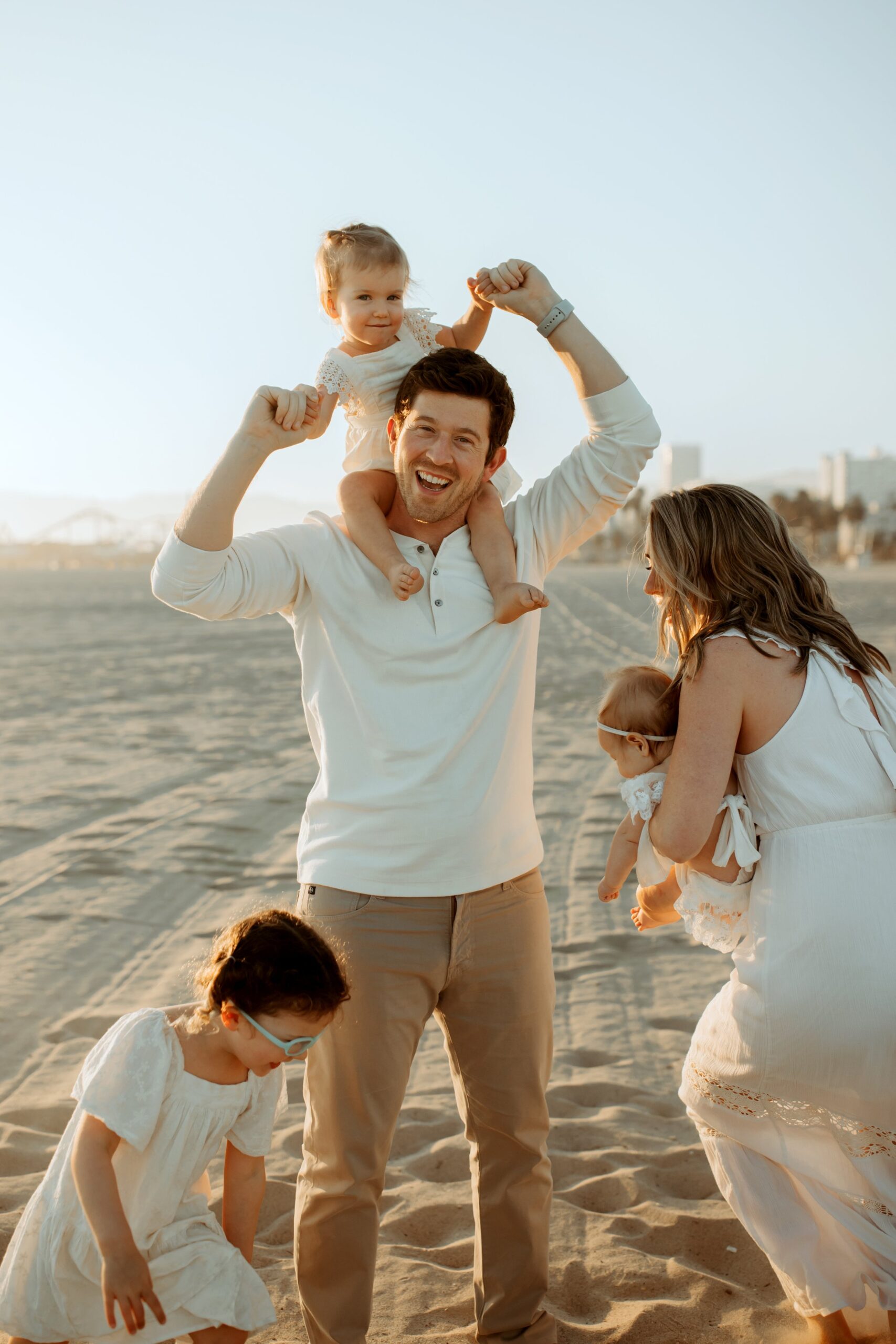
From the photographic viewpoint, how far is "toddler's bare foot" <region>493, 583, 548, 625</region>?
7.95ft

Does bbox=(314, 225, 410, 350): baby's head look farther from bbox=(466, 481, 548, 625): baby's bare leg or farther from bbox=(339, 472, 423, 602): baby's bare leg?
bbox=(466, 481, 548, 625): baby's bare leg

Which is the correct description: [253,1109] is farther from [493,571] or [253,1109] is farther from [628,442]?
[628,442]

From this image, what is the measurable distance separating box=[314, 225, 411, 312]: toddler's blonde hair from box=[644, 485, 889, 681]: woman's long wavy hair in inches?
48.4

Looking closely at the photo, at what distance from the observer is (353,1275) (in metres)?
2.40

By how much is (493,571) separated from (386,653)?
30cm

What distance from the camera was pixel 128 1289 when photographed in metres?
1.99

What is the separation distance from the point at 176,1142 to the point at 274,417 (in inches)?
59.3

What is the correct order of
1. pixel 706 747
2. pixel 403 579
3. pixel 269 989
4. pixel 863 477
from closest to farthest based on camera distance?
pixel 269 989, pixel 706 747, pixel 403 579, pixel 863 477

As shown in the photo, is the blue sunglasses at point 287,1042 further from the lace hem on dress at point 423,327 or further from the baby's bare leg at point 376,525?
the lace hem on dress at point 423,327

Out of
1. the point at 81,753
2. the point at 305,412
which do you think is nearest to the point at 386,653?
the point at 305,412

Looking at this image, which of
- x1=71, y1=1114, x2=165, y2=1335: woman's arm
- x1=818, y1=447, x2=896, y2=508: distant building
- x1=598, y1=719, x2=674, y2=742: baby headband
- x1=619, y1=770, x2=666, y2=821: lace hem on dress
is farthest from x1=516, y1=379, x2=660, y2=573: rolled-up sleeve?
x1=818, y1=447, x2=896, y2=508: distant building

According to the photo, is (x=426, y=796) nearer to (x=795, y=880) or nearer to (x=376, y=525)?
(x=376, y=525)

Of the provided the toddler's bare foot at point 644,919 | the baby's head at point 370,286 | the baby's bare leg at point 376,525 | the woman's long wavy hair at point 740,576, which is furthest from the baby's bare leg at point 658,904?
the baby's head at point 370,286

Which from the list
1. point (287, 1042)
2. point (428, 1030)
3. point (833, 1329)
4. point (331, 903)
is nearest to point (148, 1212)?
point (287, 1042)
